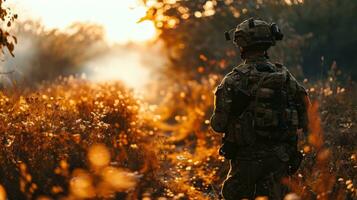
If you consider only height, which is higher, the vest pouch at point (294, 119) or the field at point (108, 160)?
the field at point (108, 160)

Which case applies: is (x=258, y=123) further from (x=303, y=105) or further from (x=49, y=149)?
(x=49, y=149)

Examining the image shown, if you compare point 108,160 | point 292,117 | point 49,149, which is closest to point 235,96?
point 292,117

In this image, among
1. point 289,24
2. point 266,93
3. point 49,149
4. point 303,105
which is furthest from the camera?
point 289,24

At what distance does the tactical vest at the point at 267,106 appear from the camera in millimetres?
5176

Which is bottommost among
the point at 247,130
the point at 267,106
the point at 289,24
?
the point at 247,130

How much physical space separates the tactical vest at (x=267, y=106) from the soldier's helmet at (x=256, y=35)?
7.3 inches

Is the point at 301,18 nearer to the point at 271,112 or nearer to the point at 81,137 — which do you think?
the point at 81,137

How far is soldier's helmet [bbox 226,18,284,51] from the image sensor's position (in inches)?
208

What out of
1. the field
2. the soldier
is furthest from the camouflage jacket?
the field

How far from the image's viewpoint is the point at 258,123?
5195 mm

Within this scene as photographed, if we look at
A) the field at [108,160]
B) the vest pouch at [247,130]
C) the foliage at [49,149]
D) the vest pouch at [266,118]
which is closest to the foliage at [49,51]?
the field at [108,160]

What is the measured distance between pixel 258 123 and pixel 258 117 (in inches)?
2.1

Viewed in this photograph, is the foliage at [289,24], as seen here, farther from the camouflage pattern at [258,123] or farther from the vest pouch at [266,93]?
the vest pouch at [266,93]

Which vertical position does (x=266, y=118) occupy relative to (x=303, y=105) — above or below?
below
